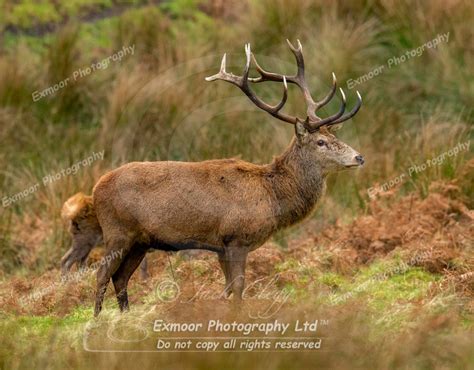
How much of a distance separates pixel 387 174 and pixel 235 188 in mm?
5270

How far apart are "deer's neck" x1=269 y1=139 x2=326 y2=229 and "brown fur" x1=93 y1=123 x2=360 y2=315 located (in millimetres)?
129

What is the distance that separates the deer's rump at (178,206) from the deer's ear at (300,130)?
79cm

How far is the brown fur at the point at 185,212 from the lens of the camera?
1009 cm

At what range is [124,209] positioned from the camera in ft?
33.2

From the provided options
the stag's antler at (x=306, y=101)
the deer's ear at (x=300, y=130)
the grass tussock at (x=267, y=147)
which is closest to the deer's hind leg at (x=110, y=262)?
the grass tussock at (x=267, y=147)

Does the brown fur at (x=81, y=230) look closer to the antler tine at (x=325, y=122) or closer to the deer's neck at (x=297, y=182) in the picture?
the deer's neck at (x=297, y=182)

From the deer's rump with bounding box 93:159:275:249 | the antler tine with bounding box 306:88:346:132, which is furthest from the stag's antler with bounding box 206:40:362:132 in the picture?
the deer's rump with bounding box 93:159:275:249

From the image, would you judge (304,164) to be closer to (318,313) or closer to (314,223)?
(318,313)

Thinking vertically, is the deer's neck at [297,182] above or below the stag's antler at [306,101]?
below

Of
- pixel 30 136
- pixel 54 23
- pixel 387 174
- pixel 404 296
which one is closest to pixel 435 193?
pixel 387 174

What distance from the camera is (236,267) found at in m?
10.2

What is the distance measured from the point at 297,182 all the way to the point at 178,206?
51.9 inches

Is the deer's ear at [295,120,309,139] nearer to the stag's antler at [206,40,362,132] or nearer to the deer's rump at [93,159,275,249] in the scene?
the stag's antler at [206,40,362,132]

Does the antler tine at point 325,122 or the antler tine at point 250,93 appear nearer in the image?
the antler tine at point 325,122
